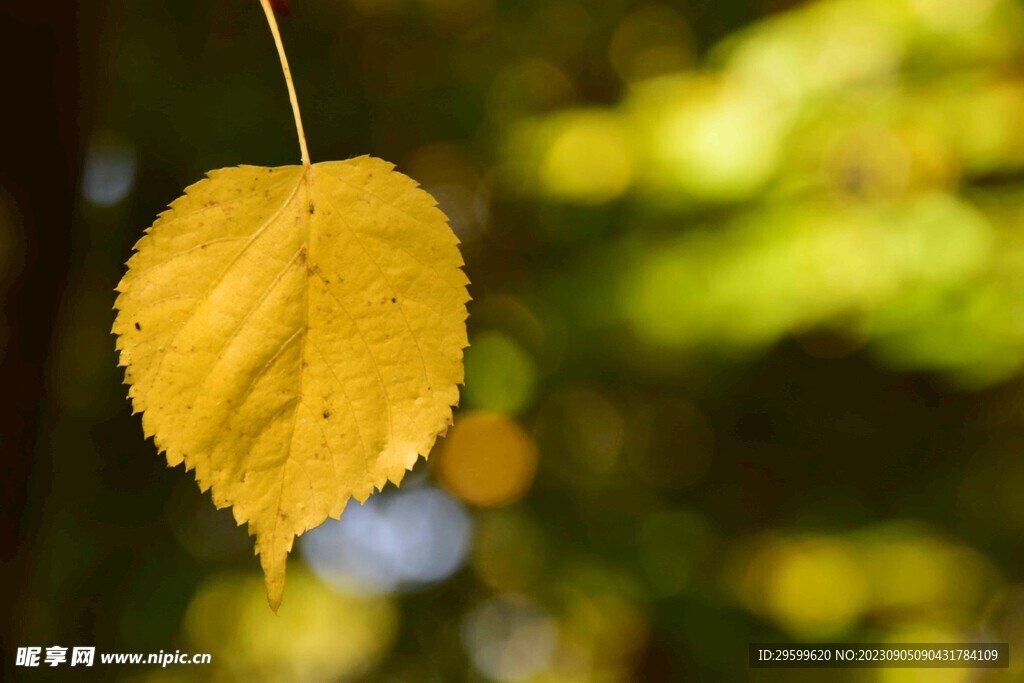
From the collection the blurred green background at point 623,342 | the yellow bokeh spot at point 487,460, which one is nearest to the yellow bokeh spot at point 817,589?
the blurred green background at point 623,342

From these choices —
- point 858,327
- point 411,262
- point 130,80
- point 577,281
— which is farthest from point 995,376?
point 130,80

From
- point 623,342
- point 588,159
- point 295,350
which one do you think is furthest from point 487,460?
point 295,350

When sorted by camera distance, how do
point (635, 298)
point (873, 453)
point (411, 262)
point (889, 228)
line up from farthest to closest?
1. point (873, 453)
2. point (635, 298)
3. point (889, 228)
4. point (411, 262)

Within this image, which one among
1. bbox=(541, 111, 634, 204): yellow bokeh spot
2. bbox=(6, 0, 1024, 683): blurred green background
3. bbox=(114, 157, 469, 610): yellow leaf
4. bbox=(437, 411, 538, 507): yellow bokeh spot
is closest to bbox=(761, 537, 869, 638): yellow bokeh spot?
bbox=(6, 0, 1024, 683): blurred green background

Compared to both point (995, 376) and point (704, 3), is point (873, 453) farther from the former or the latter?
point (704, 3)

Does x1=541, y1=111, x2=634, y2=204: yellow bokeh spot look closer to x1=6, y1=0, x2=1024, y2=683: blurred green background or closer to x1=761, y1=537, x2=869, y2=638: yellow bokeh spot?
x1=6, y1=0, x2=1024, y2=683: blurred green background

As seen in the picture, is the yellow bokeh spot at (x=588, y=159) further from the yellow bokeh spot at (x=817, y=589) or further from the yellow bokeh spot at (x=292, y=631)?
the yellow bokeh spot at (x=292, y=631)

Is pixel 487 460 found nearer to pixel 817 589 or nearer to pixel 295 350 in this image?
pixel 817 589
